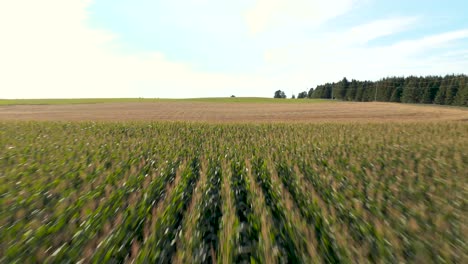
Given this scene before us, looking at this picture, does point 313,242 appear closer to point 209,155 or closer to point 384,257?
point 384,257

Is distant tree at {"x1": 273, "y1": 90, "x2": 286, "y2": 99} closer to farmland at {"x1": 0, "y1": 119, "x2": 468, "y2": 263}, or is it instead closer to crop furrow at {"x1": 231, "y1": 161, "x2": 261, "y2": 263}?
farmland at {"x1": 0, "y1": 119, "x2": 468, "y2": 263}

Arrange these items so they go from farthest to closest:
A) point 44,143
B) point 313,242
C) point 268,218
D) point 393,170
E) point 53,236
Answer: point 44,143 < point 393,170 < point 268,218 < point 53,236 < point 313,242

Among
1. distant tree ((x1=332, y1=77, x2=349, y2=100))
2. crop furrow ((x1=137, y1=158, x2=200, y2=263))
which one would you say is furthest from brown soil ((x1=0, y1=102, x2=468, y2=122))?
distant tree ((x1=332, y1=77, x2=349, y2=100))

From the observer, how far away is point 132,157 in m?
8.66

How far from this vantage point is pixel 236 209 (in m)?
4.68

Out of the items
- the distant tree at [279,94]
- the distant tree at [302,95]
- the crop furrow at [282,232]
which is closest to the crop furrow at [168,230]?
the crop furrow at [282,232]

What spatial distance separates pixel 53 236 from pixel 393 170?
8.21 metres

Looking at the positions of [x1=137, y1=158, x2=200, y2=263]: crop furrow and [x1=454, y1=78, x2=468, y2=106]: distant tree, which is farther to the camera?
[x1=454, y1=78, x2=468, y2=106]: distant tree

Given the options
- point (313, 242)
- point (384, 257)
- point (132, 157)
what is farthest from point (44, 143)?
point (384, 257)

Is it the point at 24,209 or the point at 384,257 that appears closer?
the point at 384,257

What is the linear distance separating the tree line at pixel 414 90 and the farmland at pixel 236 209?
279 feet

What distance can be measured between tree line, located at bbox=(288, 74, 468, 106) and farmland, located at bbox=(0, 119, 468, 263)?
279ft

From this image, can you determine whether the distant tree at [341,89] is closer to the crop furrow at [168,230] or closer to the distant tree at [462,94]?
the distant tree at [462,94]

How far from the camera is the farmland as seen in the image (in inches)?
128
